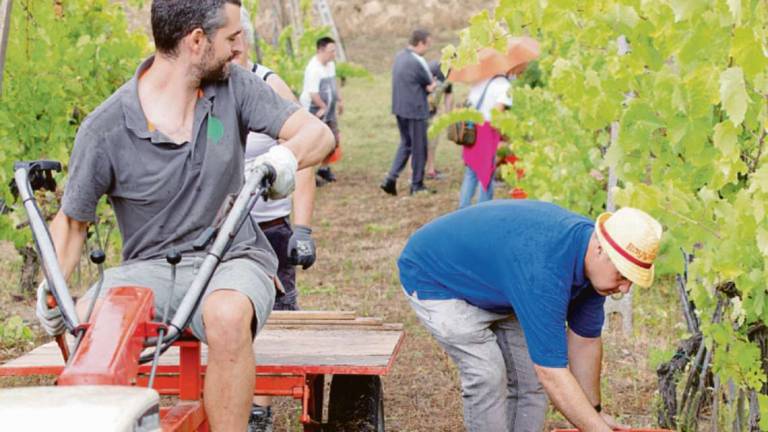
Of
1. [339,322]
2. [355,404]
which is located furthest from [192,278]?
[339,322]

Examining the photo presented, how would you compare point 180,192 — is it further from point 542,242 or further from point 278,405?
point 278,405

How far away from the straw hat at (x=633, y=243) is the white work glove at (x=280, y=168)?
40.6 inches

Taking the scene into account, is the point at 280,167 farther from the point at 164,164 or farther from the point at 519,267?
the point at 519,267

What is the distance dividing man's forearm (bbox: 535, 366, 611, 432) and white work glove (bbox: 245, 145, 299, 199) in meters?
1.13

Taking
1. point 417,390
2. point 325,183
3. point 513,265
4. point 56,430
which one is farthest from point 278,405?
point 325,183

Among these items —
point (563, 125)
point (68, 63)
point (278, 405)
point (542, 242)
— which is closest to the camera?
point (542, 242)

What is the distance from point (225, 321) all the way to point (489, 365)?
1.28 m

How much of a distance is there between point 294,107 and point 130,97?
527mm

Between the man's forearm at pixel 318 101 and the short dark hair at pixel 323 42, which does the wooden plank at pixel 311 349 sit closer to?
the man's forearm at pixel 318 101

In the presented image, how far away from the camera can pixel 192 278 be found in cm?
398

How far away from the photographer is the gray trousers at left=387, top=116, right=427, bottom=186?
49.8 ft

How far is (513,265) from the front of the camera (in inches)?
166

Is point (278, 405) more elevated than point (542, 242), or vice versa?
point (542, 242)

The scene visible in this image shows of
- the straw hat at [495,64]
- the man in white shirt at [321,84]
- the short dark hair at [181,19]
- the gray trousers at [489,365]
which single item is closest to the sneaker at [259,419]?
the gray trousers at [489,365]
